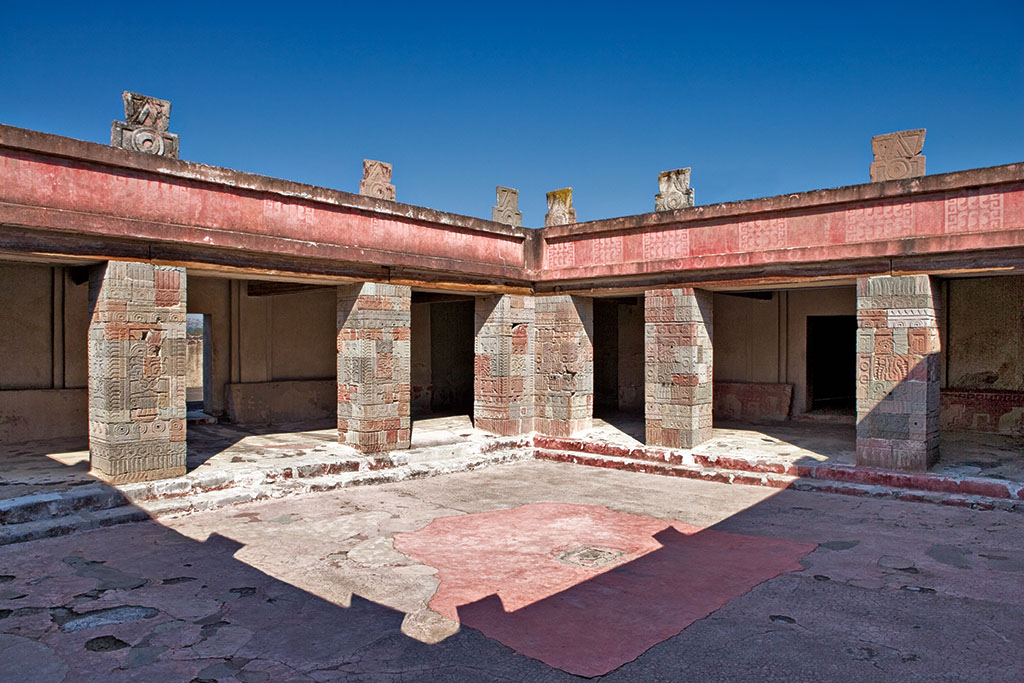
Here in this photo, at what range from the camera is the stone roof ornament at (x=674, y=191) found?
29.5 feet

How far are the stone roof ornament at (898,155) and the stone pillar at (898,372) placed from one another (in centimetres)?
112

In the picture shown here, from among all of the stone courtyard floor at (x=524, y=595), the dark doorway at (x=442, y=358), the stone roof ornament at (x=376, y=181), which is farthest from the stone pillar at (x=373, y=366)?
the dark doorway at (x=442, y=358)

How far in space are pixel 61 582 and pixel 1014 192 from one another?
346 inches

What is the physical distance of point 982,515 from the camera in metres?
6.40

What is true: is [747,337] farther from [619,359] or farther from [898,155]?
[898,155]

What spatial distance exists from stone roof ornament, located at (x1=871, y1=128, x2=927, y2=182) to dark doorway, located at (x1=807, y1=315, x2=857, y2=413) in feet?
14.1

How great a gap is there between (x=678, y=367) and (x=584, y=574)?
4.51m

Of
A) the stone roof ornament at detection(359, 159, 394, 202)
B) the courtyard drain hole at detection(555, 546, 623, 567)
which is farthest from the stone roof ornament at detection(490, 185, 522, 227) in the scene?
the courtyard drain hole at detection(555, 546, 623, 567)

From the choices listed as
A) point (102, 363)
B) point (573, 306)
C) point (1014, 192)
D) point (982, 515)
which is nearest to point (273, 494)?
point (102, 363)

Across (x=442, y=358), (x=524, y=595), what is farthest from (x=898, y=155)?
(x=442, y=358)

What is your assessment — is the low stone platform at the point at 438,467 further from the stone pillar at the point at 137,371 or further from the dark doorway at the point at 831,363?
the dark doorway at the point at 831,363

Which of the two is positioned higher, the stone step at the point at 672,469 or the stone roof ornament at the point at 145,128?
the stone roof ornament at the point at 145,128

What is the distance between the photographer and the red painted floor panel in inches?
152

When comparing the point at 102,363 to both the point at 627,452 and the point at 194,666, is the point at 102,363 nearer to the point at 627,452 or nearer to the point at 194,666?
the point at 194,666
